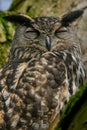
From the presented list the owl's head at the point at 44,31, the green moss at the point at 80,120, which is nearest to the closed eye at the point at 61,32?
the owl's head at the point at 44,31

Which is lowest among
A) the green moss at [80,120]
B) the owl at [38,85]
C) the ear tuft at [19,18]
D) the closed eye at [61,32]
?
the owl at [38,85]

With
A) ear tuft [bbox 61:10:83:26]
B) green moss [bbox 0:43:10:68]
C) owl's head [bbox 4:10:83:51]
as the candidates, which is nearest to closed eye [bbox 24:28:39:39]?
owl's head [bbox 4:10:83:51]

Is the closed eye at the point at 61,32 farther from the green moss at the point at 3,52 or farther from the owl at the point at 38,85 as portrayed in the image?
the green moss at the point at 3,52

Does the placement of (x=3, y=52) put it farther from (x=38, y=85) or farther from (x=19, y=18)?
(x=38, y=85)

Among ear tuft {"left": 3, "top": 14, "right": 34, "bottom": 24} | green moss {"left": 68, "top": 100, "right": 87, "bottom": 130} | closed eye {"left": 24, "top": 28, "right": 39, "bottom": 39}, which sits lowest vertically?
green moss {"left": 68, "top": 100, "right": 87, "bottom": 130}

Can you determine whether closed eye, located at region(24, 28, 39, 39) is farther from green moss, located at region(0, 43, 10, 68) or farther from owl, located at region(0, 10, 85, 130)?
green moss, located at region(0, 43, 10, 68)

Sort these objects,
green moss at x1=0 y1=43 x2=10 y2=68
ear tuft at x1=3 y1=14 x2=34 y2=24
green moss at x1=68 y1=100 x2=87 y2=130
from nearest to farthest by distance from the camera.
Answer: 1. green moss at x1=68 y1=100 x2=87 y2=130
2. ear tuft at x1=3 y1=14 x2=34 y2=24
3. green moss at x1=0 y1=43 x2=10 y2=68

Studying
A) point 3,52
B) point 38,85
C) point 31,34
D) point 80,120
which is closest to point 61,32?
point 31,34

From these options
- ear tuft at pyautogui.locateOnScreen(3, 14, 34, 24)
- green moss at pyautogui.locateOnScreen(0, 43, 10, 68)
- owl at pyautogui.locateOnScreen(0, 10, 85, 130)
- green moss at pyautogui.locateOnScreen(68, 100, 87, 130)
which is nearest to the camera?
green moss at pyautogui.locateOnScreen(68, 100, 87, 130)

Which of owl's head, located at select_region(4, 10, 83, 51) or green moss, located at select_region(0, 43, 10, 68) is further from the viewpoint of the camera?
green moss, located at select_region(0, 43, 10, 68)
